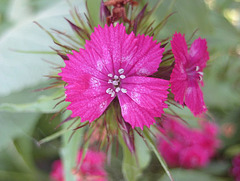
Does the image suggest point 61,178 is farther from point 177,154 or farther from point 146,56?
point 146,56

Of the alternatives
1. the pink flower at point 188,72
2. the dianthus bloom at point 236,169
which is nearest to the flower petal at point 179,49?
the pink flower at point 188,72

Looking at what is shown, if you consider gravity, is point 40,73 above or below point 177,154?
above

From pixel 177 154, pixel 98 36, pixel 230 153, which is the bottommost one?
pixel 230 153

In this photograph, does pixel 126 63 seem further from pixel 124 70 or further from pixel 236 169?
pixel 236 169

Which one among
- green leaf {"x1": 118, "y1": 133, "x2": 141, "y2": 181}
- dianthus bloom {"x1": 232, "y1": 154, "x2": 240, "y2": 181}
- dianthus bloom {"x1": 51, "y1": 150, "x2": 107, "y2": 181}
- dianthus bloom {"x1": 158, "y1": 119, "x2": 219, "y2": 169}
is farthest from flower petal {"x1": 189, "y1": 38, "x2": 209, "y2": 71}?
dianthus bloom {"x1": 232, "y1": 154, "x2": 240, "y2": 181}

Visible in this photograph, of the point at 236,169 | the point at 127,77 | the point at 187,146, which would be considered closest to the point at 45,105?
the point at 127,77

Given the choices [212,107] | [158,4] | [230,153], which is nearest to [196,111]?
[158,4]
